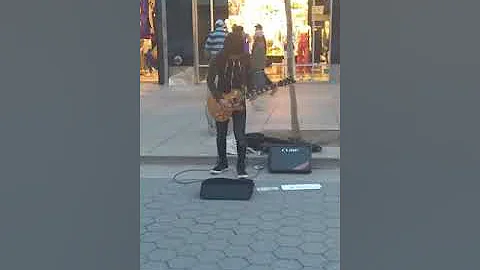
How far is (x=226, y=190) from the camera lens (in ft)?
21.9

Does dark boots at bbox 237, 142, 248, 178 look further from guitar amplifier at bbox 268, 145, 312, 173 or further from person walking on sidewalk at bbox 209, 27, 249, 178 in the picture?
guitar amplifier at bbox 268, 145, 312, 173

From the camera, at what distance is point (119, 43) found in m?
2.27

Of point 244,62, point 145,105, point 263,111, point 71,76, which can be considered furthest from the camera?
point 145,105

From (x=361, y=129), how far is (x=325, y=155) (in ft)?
21.0

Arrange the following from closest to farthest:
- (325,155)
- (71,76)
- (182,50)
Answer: (71,76) → (325,155) → (182,50)

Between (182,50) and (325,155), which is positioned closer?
(325,155)

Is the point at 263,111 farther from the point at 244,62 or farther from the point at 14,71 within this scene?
the point at 14,71

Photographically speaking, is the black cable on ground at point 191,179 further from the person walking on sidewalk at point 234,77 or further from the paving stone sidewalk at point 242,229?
the person walking on sidewalk at point 234,77

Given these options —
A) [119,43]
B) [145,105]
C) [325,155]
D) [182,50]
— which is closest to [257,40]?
[145,105]

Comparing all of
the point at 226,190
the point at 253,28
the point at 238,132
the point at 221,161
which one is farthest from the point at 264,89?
the point at 253,28

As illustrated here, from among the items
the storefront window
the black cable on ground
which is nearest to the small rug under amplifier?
the black cable on ground

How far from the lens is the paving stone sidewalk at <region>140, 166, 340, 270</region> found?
479 cm

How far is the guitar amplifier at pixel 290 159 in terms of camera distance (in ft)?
25.4

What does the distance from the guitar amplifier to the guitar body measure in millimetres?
783
